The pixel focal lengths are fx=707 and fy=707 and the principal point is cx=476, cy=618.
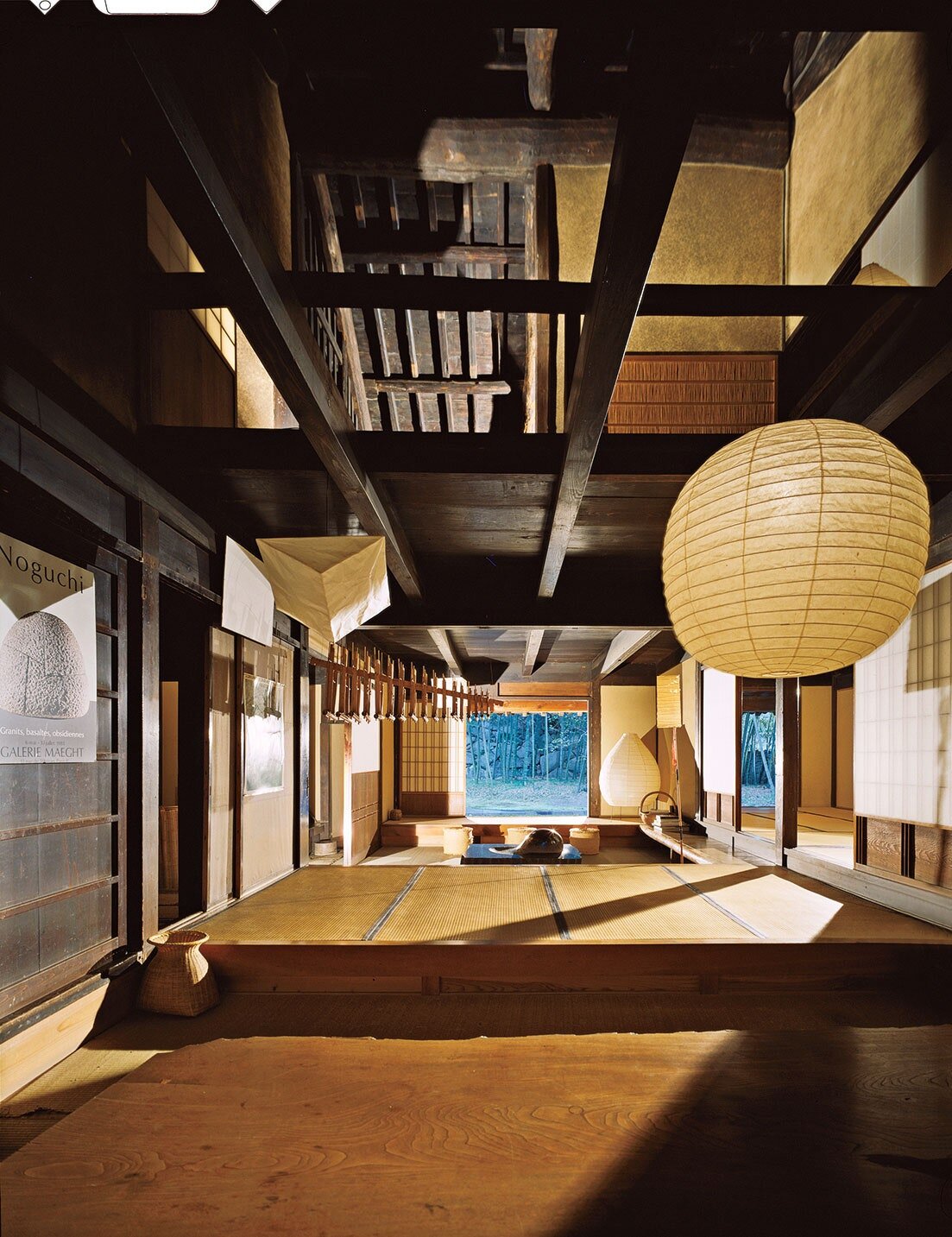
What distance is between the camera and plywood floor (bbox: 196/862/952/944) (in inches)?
133

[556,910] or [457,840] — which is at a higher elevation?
[556,910]

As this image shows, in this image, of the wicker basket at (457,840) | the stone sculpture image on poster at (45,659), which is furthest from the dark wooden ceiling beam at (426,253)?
the wicker basket at (457,840)

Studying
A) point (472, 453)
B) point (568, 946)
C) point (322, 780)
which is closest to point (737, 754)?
point (568, 946)

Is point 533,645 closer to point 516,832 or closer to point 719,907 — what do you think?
point 516,832

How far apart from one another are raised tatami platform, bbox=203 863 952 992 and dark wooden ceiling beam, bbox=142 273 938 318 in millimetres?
2681

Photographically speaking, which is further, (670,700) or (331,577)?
(670,700)

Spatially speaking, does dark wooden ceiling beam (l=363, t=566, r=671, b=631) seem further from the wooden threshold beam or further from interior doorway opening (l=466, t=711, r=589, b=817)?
interior doorway opening (l=466, t=711, r=589, b=817)

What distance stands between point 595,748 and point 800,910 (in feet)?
26.2

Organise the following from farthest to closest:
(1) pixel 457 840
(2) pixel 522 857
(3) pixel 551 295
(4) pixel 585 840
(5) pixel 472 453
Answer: (1) pixel 457 840 → (4) pixel 585 840 → (2) pixel 522 857 → (5) pixel 472 453 → (3) pixel 551 295

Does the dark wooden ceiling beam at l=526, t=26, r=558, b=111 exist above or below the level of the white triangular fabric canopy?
above

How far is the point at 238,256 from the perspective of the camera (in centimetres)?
176

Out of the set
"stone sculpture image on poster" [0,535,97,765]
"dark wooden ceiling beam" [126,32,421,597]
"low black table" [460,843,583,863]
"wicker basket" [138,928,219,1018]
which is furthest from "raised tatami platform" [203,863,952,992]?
"low black table" [460,843,583,863]

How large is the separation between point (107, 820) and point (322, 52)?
3.47m

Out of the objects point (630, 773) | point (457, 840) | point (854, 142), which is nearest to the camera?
point (854, 142)
